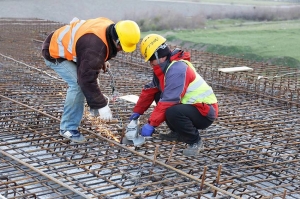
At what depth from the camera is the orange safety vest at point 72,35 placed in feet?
14.6

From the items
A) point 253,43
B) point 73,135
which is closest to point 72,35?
point 73,135

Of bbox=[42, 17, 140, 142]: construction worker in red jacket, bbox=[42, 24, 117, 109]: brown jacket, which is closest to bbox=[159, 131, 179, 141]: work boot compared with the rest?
bbox=[42, 17, 140, 142]: construction worker in red jacket

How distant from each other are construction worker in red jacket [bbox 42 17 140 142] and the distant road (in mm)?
15804

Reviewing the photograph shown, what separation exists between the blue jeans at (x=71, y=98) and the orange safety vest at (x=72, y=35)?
4.7 inches


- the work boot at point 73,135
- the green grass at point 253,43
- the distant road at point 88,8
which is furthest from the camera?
the distant road at point 88,8

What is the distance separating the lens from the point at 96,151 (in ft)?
15.1

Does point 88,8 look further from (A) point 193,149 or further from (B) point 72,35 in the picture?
(A) point 193,149

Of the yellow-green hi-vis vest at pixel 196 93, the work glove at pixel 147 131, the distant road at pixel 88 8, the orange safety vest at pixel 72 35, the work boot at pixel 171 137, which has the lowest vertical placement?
the distant road at pixel 88 8

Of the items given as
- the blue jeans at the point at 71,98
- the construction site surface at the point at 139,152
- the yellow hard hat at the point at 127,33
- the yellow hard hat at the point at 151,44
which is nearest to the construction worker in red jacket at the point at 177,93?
the yellow hard hat at the point at 151,44

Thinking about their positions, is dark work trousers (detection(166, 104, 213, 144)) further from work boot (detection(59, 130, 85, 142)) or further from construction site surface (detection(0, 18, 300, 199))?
work boot (detection(59, 130, 85, 142))

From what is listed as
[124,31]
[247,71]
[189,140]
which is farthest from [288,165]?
[247,71]

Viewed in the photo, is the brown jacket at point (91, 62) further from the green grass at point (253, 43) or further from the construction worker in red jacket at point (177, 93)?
the green grass at point (253, 43)

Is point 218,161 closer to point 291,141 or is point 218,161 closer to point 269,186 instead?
point 269,186

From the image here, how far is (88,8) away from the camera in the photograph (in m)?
22.9
